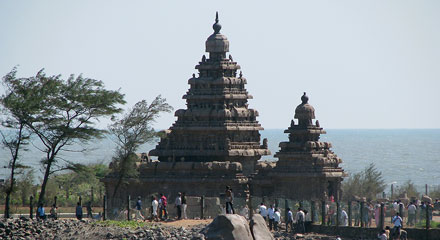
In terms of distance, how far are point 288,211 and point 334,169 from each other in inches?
571

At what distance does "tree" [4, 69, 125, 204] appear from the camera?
6881 centimetres

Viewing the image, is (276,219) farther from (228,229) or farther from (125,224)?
(228,229)

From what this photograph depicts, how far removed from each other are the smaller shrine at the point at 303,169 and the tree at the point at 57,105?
504 inches

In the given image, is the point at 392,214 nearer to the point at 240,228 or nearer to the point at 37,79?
the point at 240,228

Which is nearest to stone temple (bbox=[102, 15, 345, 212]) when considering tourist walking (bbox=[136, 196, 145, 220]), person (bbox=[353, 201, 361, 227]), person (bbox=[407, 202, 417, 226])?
tourist walking (bbox=[136, 196, 145, 220])

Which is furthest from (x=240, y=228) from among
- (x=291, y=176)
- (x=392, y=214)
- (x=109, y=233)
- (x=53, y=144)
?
(x=291, y=176)

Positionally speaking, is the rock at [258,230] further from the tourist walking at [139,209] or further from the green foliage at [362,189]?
the green foliage at [362,189]

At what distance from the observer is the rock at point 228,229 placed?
51.4 m

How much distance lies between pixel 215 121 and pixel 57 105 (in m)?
15.2

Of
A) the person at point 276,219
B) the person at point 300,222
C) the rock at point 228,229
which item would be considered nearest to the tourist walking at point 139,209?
the person at point 276,219

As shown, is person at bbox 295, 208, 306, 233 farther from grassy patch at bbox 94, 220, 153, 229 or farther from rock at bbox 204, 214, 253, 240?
rock at bbox 204, 214, 253, 240

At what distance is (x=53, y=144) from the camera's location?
69.5 m

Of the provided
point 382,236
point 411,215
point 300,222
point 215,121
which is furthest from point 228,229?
point 215,121

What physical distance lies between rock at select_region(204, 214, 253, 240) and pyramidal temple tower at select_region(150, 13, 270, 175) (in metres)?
28.2
